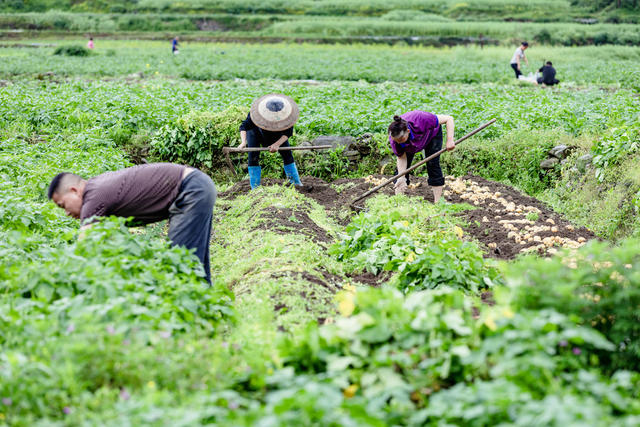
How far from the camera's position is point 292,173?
31.2 ft

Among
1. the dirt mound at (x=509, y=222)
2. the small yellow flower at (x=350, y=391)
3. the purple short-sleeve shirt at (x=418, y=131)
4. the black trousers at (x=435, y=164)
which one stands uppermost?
the purple short-sleeve shirt at (x=418, y=131)

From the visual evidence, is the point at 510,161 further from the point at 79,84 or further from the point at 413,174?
the point at 79,84

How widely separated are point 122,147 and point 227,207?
128 inches

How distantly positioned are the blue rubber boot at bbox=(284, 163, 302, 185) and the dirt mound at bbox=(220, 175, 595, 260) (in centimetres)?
17

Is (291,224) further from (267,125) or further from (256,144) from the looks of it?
(256,144)

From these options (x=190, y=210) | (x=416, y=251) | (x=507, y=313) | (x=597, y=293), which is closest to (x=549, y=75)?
(x=416, y=251)

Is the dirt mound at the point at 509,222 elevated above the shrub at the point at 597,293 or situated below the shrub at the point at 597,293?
below

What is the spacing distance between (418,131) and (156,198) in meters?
4.06

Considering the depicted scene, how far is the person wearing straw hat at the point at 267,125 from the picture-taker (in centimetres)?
876

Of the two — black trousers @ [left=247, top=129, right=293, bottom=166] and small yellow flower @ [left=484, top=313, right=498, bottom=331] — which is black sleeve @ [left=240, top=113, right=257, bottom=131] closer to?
black trousers @ [left=247, top=129, right=293, bottom=166]

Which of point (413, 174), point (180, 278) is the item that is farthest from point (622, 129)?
point (180, 278)

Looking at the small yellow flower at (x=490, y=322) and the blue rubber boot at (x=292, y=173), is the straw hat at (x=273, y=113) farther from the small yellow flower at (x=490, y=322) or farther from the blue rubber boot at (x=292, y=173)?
the small yellow flower at (x=490, y=322)

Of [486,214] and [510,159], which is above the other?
[510,159]

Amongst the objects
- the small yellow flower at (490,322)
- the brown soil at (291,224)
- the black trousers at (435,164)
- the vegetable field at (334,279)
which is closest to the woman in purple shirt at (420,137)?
the black trousers at (435,164)
